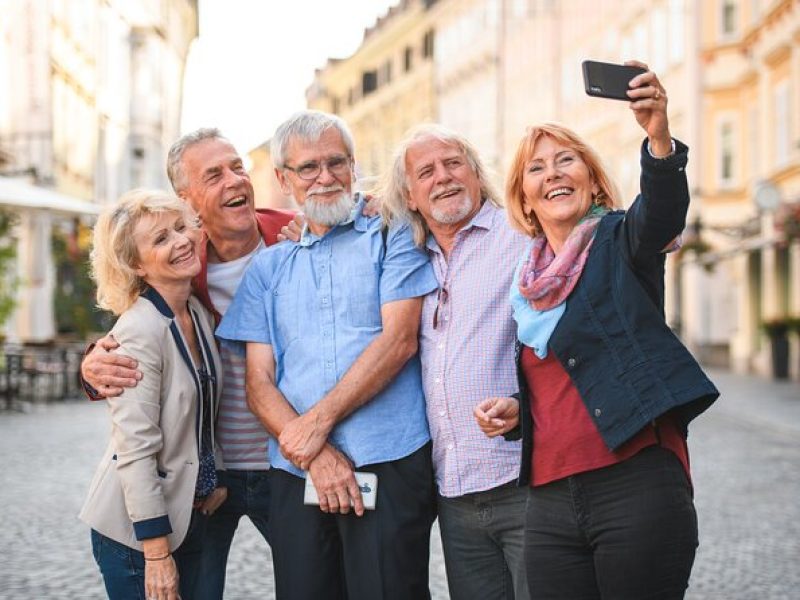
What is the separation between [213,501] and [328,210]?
35.8 inches

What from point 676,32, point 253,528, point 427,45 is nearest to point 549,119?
point 253,528

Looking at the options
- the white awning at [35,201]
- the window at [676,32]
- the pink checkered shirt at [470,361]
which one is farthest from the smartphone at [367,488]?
the window at [676,32]

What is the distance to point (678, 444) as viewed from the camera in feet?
10.3

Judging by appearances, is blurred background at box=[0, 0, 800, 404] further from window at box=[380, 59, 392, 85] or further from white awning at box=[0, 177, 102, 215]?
window at box=[380, 59, 392, 85]

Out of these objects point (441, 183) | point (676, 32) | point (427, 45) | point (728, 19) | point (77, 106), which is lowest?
point (441, 183)

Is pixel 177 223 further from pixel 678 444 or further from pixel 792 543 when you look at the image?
pixel 792 543

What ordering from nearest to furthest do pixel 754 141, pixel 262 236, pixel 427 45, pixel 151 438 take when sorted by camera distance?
pixel 151 438 → pixel 262 236 → pixel 754 141 → pixel 427 45

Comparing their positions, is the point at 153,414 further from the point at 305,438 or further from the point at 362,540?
the point at 362,540

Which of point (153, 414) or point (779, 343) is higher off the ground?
point (153, 414)

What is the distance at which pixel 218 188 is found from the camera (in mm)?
4129

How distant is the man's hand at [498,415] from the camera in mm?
3393

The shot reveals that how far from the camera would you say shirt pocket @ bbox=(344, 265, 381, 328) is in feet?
12.3

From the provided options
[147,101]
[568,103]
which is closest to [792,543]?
[147,101]

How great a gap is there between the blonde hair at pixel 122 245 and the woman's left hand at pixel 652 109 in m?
1.37
